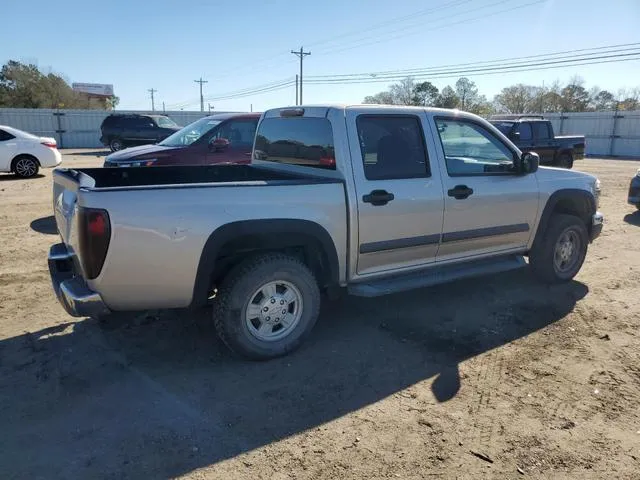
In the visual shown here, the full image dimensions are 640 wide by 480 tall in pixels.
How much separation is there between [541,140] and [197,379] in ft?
51.1

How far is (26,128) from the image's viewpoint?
29719 millimetres

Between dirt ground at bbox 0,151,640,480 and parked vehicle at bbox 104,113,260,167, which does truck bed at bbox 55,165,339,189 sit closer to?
dirt ground at bbox 0,151,640,480

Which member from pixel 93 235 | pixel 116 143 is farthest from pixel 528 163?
pixel 116 143

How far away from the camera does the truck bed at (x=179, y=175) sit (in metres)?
4.82

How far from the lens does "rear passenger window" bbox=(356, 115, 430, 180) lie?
4273mm

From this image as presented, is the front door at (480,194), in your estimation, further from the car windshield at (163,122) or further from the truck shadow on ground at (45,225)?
the car windshield at (163,122)

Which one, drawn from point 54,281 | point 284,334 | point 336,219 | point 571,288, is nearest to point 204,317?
point 284,334

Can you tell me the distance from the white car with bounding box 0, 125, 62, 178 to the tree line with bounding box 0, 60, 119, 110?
36.2 meters

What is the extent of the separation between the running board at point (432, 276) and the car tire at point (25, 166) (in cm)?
1292

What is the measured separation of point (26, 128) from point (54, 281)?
30.8 meters

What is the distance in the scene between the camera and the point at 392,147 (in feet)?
14.5

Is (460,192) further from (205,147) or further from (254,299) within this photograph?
(205,147)

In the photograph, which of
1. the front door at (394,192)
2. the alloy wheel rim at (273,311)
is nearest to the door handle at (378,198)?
the front door at (394,192)

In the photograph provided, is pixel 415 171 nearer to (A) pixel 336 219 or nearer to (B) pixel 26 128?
(A) pixel 336 219
